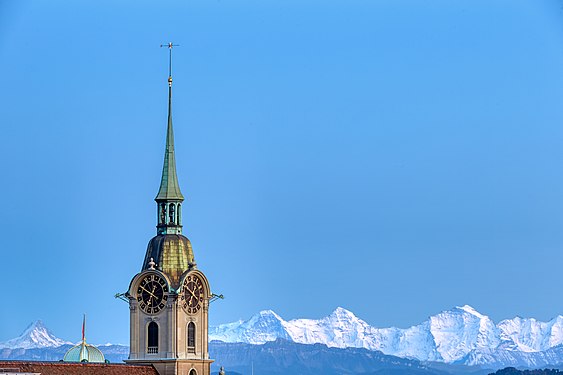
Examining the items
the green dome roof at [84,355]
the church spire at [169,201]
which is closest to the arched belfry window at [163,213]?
the church spire at [169,201]

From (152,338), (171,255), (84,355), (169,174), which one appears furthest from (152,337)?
(169,174)

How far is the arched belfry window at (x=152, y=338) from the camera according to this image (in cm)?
15238

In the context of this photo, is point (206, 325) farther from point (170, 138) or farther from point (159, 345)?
point (170, 138)

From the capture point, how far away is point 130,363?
5984 inches

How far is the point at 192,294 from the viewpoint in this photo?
15362cm

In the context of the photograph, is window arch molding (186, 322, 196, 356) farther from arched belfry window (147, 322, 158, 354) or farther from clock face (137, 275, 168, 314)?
clock face (137, 275, 168, 314)

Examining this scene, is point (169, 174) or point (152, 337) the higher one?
point (169, 174)

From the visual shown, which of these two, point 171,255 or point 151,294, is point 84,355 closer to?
point 151,294

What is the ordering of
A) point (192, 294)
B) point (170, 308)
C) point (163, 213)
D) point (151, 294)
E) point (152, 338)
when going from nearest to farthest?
point (170, 308), point (151, 294), point (152, 338), point (192, 294), point (163, 213)

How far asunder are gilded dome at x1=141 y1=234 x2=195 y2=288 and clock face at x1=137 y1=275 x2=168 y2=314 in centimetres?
102

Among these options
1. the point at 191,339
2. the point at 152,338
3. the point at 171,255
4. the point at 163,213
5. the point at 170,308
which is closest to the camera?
the point at 170,308

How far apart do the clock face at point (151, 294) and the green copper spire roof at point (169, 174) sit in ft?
25.2

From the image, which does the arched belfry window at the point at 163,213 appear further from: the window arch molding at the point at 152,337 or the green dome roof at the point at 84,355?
the green dome roof at the point at 84,355

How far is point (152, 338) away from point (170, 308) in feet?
10.8
